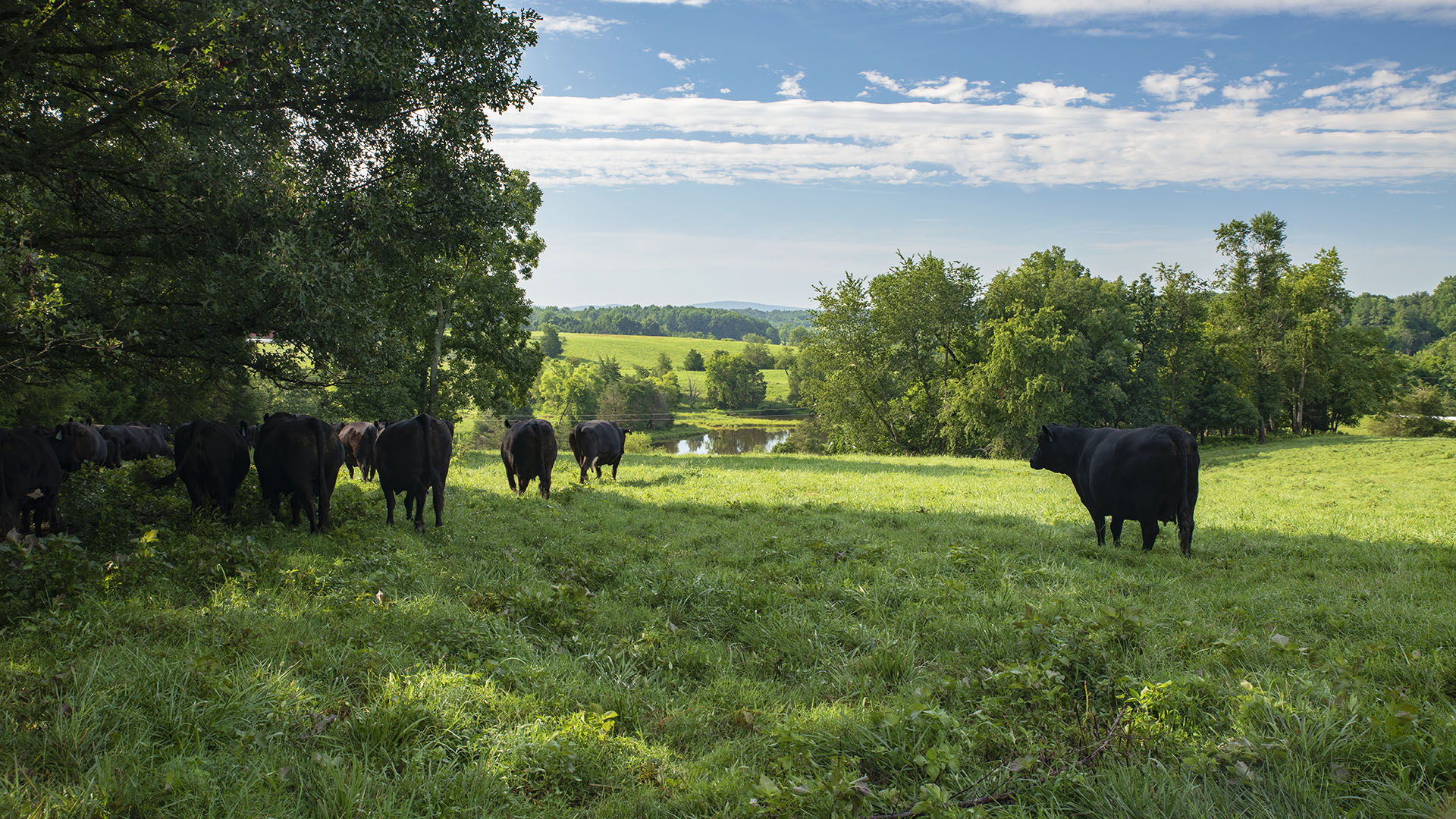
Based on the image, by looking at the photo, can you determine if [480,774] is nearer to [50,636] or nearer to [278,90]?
[50,636]

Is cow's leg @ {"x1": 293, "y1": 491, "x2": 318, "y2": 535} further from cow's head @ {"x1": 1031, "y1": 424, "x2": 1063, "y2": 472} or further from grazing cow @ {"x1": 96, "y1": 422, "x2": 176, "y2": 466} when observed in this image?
grazing cow @ {"x1": 96, "y1": 422, "x2": 176, "y2": 466}

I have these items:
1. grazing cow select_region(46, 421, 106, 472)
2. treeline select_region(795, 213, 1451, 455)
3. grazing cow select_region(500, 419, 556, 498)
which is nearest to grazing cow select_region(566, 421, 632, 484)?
grazing cow select_region(500, 419, 556, 498)

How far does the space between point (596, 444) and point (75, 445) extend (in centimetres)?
1089

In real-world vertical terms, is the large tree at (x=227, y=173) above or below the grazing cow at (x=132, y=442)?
above

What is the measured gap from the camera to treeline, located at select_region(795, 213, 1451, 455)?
44.0 metres

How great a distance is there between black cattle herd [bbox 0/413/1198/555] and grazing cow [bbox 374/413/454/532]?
2 cm

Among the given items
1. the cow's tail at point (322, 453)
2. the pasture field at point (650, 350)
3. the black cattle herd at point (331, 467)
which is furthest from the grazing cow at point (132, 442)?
the pasture field at point (650, 350)

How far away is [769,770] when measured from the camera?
3.55m

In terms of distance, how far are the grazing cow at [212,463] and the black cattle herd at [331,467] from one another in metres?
0.01

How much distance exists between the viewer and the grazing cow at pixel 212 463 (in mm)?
9312

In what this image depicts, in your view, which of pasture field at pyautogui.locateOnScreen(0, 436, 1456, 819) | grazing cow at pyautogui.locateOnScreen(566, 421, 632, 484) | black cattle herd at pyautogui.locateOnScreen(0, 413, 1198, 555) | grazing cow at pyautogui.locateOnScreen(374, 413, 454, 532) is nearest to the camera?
pasture field at pyautogui.locateOnScreen(0, 436, 1456, 819)

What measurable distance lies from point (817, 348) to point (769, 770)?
44186 mm

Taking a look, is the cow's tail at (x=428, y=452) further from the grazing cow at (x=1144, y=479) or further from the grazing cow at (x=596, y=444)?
the grazing cow at (x=1144, y=479)

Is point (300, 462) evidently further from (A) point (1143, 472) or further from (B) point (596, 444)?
(A) point (1143, 472)
